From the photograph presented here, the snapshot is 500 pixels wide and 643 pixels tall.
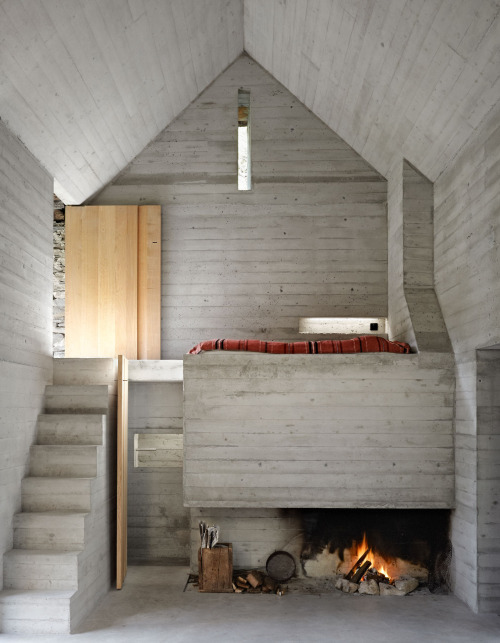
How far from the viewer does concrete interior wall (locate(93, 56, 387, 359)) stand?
735 centimetres

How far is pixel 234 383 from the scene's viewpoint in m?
5.95

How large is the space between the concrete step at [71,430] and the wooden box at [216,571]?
1350 mm

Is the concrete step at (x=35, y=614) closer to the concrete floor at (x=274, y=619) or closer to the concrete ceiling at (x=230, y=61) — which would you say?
the concrete floor at (x=274, y=619)

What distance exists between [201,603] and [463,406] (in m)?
2.61

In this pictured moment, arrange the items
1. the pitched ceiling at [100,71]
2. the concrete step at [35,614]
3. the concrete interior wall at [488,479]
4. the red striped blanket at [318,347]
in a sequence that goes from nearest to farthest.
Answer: the pitched ceiling at [100,71] < the concrete step at [35,614] < the concrete interior wall at [488,479] < the red striped blanket at [318,347]

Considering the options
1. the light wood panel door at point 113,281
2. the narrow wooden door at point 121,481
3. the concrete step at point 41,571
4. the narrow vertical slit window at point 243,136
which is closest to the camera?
the concrete step at point 41,571

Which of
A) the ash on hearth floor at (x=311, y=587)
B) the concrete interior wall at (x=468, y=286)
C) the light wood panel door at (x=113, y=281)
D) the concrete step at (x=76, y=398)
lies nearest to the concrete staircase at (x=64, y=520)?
the concrete step at (x=76, y=398)

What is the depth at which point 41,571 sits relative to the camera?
5191 millimetres

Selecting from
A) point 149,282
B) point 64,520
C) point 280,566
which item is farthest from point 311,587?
point 149,282

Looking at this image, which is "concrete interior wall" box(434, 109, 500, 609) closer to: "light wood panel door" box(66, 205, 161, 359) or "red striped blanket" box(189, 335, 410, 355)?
"red striped blanket" box(189, 335, 410, 355)

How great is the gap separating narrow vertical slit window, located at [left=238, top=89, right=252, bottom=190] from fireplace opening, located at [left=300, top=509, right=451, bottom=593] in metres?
3.47

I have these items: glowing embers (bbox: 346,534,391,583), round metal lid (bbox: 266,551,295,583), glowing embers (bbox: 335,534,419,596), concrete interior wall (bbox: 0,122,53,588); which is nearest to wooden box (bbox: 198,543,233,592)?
round metal lid (bbox: 266,551,295,583)

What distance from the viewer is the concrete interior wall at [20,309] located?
5273 millimetres

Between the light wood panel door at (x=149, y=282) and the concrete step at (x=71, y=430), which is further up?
the light wood panel door at (x=149, y=282)
